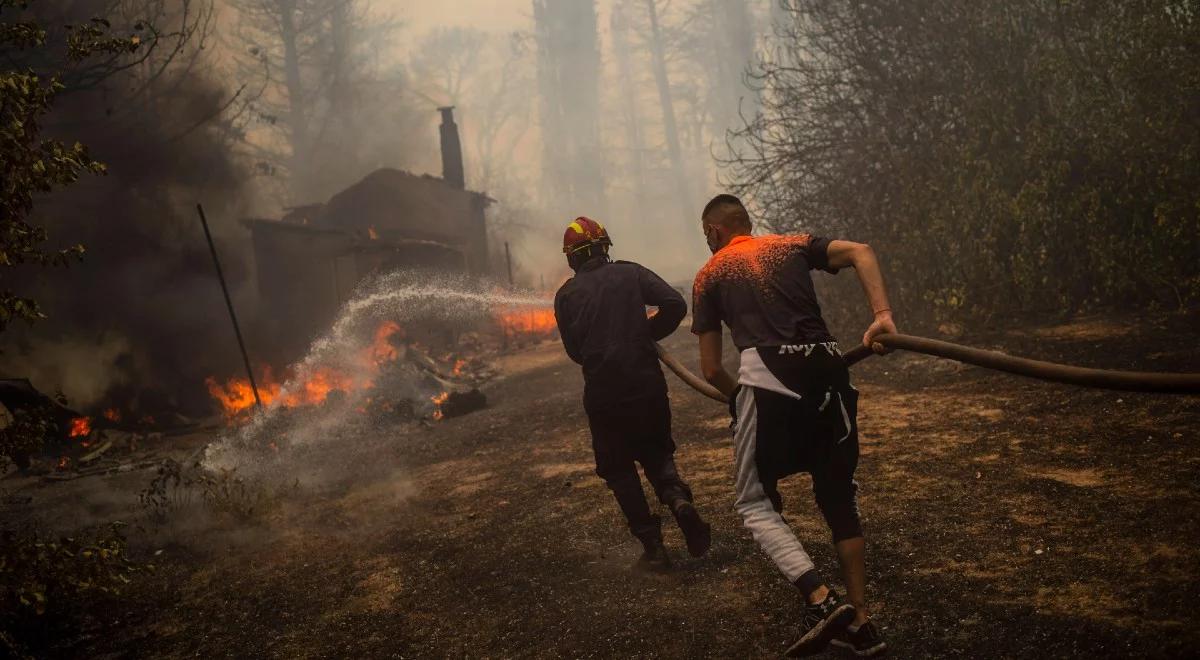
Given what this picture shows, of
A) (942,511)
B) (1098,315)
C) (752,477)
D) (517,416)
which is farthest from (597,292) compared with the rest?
(1098,315)

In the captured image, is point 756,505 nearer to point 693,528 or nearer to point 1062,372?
point 693,528

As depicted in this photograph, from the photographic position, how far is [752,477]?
350 centimetres

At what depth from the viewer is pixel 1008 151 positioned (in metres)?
11.1

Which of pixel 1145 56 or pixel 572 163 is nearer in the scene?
pixel 1145 56

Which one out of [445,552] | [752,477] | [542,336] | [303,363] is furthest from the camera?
[542,336]

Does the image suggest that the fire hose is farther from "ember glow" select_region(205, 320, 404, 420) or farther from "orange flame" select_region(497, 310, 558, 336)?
"orange flame" select_region(497, 310, 558, 336)

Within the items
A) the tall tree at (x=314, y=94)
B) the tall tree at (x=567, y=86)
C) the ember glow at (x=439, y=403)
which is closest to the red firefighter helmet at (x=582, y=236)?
the ember glow at (x=439, y=403)

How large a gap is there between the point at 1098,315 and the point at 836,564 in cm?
796

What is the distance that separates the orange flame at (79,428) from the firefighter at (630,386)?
1067cm

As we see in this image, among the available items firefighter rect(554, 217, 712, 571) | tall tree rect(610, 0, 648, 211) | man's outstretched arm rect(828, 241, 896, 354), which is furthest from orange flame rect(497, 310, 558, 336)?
tall tree rect(610, 0, 648, 211)

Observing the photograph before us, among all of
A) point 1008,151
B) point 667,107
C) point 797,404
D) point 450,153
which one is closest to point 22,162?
point 797,404

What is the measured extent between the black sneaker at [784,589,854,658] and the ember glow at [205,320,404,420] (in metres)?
11.3

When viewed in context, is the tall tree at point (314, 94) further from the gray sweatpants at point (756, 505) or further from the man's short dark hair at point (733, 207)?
the gray sweatpants at point (756, 505)

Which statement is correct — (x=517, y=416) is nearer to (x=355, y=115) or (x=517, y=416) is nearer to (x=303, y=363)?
(x=303, y=363)
